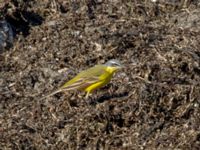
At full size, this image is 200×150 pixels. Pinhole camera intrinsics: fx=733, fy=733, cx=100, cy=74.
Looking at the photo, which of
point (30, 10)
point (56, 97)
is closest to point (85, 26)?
point (30, 10)

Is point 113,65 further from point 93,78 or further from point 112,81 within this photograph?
point 112,81

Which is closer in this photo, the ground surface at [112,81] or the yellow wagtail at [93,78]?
the ground surface at [112,81]

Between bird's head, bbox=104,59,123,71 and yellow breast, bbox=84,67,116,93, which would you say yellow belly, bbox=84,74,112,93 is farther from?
bird's head, bbox=104,59,123,71

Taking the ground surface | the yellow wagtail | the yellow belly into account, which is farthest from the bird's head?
the ground surface

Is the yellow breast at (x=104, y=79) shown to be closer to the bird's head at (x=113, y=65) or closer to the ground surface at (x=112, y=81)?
the bird's head at (x=113, y=65)

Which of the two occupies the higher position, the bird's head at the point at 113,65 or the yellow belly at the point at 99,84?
the bird's head at the point at 113,65

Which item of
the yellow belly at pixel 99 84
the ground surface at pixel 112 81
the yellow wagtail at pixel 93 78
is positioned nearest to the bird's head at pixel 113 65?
the yellow wagtail at pixel 93 78
